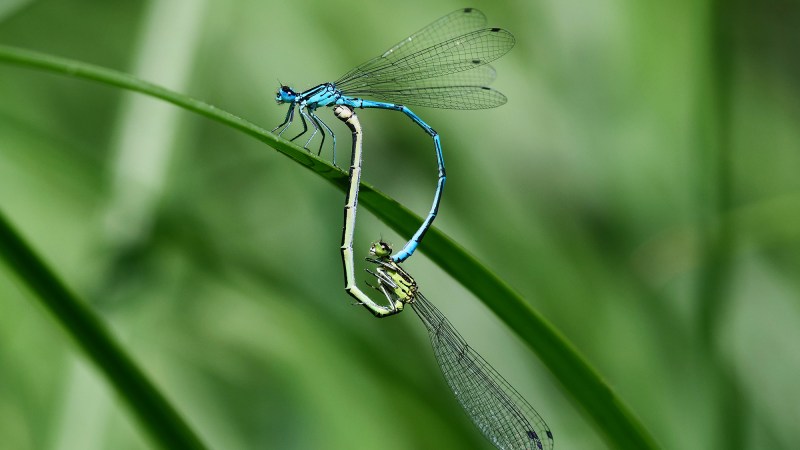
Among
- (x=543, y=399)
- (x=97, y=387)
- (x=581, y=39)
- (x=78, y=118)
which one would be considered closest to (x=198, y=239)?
(x=97, y=387)

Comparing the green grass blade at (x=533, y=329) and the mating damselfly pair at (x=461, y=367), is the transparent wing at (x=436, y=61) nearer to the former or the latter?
the mating damselfly pair at (x=461, y=367)

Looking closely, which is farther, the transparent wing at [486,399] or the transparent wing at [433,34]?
the transparent wing at [433,34]

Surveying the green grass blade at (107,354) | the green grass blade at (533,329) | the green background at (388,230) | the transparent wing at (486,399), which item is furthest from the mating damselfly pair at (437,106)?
the green grass blade at (107,354)

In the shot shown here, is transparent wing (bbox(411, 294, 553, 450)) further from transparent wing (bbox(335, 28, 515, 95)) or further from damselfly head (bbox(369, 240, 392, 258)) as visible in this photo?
transparent wing (bbox(335, 28, 515, 95))

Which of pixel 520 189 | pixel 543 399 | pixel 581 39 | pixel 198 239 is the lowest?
pixel 198 239

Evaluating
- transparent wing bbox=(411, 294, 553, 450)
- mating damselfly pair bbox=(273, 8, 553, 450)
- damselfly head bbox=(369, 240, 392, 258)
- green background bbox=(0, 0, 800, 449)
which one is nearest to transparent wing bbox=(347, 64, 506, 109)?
mating damselfly pair bbox=(273, 8, 553, 450)

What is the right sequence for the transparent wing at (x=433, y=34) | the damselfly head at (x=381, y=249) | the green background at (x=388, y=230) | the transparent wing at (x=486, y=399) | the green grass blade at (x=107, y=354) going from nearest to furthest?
the green grass blade at (x=107, y=354)
the transparent wing at (x=486, y=399)
the damselfly head at (x=381, y=249)
the green background at (x=388, y=230)
the transparent wing at (x=433, y=34)

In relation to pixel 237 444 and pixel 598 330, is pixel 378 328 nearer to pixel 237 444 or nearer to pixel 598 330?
pixel 237 444
